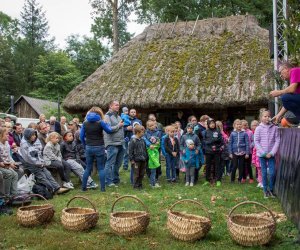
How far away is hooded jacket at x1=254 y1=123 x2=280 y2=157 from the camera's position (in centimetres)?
701

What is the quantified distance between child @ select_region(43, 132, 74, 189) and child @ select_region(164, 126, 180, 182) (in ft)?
7.70

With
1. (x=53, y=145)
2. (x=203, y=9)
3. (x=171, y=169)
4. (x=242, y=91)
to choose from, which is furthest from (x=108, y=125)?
(x=203, y=9)

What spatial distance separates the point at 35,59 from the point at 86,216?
139 ft

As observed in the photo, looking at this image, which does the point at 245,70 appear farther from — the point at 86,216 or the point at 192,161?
the point at 86,216

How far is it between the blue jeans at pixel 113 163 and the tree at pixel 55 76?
31508 mm

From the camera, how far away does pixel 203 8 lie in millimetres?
25547

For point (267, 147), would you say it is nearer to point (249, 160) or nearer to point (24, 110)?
point (249, 160)

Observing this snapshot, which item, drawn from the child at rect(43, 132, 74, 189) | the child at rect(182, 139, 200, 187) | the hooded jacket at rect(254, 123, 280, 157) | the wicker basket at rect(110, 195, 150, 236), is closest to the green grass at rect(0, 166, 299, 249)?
the wicker basket at rect(110, 195, 150, 236)

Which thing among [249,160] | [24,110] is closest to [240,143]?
[249,160]

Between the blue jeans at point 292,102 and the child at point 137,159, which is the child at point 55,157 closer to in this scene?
the child at point 137,159

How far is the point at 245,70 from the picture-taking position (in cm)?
1437

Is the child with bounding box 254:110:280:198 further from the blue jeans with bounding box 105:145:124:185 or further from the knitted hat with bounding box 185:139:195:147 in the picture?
the blue jeans with bounding box 105:145:124:185

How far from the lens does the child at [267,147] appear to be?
6.99 m

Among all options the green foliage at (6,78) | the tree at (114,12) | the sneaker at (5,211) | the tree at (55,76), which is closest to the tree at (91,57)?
the tree at (55,76)
